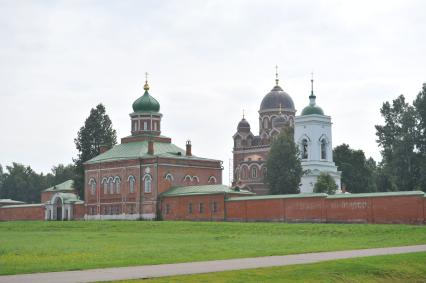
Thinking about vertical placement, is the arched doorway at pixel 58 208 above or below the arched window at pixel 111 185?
below

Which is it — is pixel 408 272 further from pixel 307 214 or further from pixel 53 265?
pixel 307 214

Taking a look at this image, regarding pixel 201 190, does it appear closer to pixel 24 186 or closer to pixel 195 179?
pixel 195 179

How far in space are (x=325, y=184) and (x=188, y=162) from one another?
44.7ft

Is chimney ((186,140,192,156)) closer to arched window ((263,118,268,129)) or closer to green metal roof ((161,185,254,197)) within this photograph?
green metal roof ((161,185,254,197))

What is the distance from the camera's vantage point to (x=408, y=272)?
21.3m

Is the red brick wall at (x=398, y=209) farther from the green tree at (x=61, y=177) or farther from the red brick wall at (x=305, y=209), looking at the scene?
the green tree at (x=61, y=177)

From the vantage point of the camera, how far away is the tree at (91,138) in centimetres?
8131

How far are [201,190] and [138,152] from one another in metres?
9.85

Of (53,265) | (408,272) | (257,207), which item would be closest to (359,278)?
(408,272)

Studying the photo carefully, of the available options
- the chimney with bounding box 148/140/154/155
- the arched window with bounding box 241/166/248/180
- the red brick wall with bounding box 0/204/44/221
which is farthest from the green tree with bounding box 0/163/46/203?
the chimney with bounding box 148/140/154/155

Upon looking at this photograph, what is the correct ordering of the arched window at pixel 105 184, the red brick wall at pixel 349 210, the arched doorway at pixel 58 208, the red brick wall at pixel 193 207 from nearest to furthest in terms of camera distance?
the red brick wall at pixel 349 210 → the red brick wall at pixel 193 207 → the arched window at pixel 105 184 → the arched doorway at pixel 58 208

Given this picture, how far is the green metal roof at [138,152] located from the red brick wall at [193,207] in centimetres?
526

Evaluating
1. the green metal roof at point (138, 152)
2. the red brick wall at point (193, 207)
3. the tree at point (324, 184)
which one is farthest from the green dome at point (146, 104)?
the tree at point (324, 184)

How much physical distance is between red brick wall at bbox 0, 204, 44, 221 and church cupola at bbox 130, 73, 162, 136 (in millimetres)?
15032
